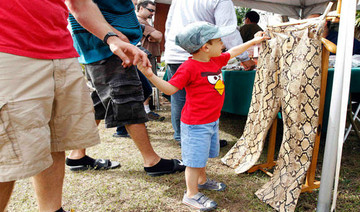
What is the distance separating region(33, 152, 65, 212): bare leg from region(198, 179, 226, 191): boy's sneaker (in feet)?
3.35

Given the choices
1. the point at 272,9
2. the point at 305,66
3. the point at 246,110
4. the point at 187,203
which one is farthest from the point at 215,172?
the point at 272,9

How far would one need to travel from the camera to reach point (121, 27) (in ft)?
6.21

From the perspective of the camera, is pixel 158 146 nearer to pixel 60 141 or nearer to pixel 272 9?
pixel 60 141

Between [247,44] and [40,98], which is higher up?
[247,44]

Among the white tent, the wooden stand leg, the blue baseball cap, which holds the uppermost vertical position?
the white tent

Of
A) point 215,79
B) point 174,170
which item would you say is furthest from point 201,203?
point 215,79

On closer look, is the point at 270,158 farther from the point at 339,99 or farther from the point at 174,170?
the point at 339,99

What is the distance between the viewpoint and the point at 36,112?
3.44 ft

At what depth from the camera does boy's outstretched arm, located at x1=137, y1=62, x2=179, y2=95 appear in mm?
1368

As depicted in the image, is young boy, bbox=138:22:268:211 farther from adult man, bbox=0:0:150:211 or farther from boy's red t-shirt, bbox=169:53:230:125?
adult man, bbox=0:0:150:211

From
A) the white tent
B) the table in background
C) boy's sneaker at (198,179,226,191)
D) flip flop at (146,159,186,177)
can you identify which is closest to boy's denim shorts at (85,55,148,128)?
flip flop at (146,159,186,177)

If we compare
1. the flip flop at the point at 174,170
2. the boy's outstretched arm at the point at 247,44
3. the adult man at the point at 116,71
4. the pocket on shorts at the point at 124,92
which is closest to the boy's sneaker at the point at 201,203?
the flip flop at the point at 174,170

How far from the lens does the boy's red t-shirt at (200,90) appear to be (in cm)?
158

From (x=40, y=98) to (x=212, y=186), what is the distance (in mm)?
1360
